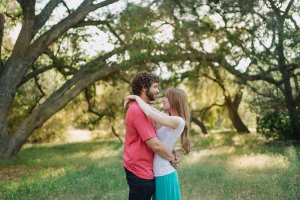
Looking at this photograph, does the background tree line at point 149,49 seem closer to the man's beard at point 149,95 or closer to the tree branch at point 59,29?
the tree branch at point 59,29

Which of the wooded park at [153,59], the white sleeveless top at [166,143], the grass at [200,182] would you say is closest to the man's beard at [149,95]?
the white sleeveless top at [166,143]

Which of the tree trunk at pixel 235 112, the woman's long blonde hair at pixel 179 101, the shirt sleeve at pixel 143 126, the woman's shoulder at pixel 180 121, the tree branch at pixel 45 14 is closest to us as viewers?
the shirt sleeve at pixel 143 126

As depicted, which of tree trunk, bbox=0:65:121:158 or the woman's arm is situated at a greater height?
tree trunk, bbox=0:65:121:158

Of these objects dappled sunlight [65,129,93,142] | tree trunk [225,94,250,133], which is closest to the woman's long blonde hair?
tree trunk [225,94,250,133]

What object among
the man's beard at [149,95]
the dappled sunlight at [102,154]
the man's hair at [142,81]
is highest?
the man's hair at [142,81]

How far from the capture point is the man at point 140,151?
4512 mm

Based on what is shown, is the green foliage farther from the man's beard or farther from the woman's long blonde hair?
the man's beard

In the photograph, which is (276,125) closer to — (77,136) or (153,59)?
(153,59)

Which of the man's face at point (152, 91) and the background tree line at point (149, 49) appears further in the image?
the background tree line at point (149, 49)

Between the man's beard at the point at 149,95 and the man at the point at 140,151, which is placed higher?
the man's beard at the point at 149,95

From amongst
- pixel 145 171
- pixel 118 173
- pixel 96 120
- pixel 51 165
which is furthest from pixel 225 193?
pixel 96 120

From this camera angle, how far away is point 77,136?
37125mm

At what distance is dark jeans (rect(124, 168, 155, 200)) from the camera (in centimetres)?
459

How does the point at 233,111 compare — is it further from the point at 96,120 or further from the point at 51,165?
the point at 51,165
